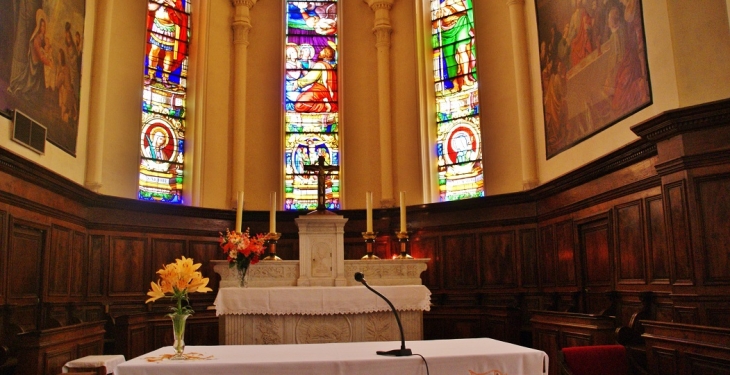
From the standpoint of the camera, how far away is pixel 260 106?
546 inches

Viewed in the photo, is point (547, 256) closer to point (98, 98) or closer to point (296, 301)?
point (296, 301)

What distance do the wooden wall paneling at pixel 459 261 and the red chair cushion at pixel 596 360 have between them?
19.2 feet

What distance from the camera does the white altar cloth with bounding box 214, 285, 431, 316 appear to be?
26.6ft

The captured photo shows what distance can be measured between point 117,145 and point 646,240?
909 centimetres

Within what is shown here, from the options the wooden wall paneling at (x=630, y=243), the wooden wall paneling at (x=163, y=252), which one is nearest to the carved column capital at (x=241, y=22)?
the wooden wall paneling at (x=163, y=252)

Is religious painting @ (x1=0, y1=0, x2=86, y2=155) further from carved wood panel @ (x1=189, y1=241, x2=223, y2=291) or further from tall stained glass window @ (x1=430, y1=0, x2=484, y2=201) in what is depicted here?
tall stained glass window @ (x1=430, y1=0, x2=484, y2=201)

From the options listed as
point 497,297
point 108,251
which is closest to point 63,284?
point 108,251

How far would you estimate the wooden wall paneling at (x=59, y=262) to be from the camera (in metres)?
9.41

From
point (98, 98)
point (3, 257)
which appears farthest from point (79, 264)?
point (98, 98)

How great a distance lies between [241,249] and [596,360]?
14.4 feet

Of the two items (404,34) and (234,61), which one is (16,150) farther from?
(404,34)

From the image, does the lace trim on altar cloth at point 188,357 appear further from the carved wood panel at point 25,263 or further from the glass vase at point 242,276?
the carved wood panel at point 25,263

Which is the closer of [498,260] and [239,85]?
[498,260]

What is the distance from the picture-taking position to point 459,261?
40.4 feet
